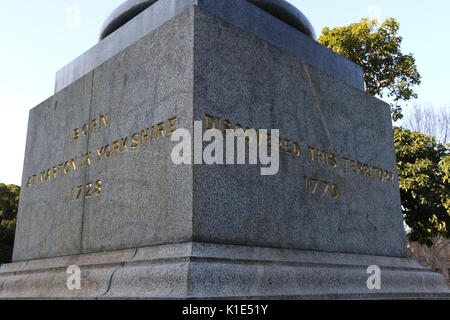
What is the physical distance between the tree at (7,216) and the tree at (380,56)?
2048 centimetres

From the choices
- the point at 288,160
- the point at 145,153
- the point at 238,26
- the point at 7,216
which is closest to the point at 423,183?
the point at 288,160

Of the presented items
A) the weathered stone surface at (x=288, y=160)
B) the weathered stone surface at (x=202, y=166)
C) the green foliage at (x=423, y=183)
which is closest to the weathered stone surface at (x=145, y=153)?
the weathered stone surface at (x=202, y=166)

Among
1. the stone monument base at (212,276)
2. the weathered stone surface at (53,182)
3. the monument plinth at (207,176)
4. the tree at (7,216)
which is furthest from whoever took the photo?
the tree at (7,216)

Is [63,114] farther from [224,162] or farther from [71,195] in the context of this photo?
[224,162]

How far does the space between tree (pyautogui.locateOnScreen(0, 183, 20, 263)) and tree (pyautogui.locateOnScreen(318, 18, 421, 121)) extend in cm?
2048

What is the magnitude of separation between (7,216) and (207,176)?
1019 inches

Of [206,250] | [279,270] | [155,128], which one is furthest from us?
[155,128]

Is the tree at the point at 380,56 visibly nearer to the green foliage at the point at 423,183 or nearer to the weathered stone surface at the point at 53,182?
the green foliage at the point at 423,183

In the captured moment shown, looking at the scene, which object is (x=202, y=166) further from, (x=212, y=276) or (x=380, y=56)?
(x=380, y=56)

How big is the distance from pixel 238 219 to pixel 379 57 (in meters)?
18.2

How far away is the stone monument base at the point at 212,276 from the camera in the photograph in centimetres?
349

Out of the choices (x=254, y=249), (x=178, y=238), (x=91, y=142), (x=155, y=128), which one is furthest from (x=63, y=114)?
(x=254, y=249)

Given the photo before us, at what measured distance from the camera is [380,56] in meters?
19.8
